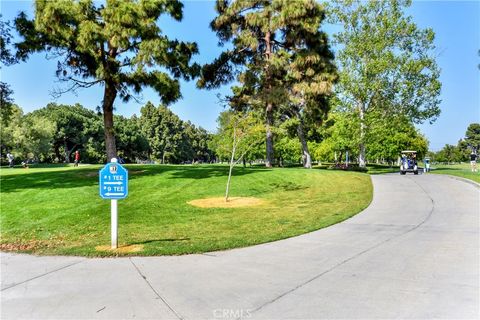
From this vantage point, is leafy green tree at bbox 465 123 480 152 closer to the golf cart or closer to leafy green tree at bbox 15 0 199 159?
the golf cart

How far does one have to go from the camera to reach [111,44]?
17.3 meters

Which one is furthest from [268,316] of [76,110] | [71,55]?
[76,110]

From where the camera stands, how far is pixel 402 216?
10.5 m

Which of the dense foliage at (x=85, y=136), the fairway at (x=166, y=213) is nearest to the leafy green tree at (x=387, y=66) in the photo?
the fairway at (x=166, y=213)

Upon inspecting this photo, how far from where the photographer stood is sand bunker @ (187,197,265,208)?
13016 mm

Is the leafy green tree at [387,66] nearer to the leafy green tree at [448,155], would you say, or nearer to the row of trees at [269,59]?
the row of trees at [269,59]

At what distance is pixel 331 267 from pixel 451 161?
115403 mm

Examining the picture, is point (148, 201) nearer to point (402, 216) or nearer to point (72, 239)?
point (72, 239)

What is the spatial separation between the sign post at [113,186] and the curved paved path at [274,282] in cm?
104

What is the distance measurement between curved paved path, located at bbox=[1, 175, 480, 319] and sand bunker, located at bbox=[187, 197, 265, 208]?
202 inches

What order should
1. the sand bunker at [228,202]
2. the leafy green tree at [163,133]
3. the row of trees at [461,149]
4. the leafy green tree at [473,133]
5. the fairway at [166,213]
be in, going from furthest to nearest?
the leafy green tree at [473,133] < the row of trees at [461,149] < the leafy green tree at [163,133] < the sand bunker at [228,202] < the fairway at [166,213]

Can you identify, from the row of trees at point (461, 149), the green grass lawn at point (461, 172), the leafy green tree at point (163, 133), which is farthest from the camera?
the row of trees at point (461, 149)

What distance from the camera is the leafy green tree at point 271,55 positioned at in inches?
1027

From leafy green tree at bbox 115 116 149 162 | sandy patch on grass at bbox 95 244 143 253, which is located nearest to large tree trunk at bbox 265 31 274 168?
sandy patch on grass at bbox 95 244 143 253
